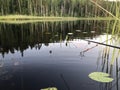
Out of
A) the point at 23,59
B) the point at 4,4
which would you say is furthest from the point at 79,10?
the point at 23,59

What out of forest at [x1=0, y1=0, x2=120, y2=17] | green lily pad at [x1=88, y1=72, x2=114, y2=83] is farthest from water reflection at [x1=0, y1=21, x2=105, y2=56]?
forest at [x1=0, y1=0, x2=120, y2=17]

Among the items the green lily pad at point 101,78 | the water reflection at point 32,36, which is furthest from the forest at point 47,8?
the green lily pad at point 101,78

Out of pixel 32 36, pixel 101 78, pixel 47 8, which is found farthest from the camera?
pixel 47 8

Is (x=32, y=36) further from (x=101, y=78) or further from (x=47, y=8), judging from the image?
(x=47, y=8)

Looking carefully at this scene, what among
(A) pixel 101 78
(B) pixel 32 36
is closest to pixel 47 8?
(B) pixel 32 36

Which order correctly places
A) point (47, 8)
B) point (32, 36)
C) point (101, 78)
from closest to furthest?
point (101, 78) < point (32, 36) < point (47, 8)

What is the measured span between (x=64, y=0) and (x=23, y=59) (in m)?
85.2

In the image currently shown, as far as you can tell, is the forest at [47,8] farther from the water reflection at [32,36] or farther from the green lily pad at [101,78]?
the green lily pad at [101,78]

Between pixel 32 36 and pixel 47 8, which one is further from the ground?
pixel 47 8

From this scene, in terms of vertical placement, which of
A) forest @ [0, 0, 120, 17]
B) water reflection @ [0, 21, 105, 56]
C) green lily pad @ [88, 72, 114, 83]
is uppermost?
forest @ [0, 0, 120, 17]

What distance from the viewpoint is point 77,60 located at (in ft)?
28.9

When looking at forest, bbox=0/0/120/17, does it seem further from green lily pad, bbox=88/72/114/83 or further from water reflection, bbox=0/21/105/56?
green lily pad, bbox=88/72/114/83

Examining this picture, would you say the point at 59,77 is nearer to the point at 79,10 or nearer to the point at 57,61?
the point at 57,61

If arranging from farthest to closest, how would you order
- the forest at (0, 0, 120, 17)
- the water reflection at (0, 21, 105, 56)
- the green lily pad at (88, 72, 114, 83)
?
the forest at (0, 0, 120, 17)
the water reflection at (0, 21, 105, 56)
the green lily pad at (88, 72, 114, 83)
